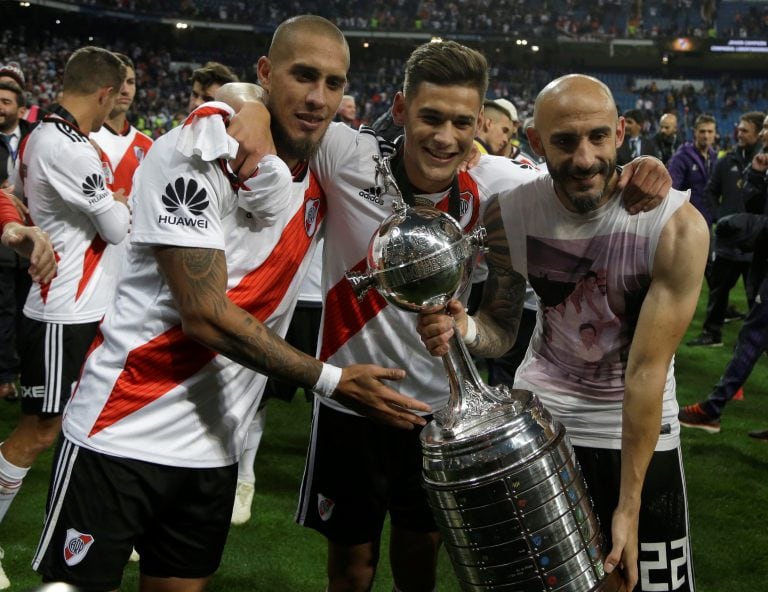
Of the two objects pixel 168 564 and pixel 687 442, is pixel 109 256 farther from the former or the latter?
pixel 687 442

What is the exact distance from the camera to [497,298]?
2.68 metres

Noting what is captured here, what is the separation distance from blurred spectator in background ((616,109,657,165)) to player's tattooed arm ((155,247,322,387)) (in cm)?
732

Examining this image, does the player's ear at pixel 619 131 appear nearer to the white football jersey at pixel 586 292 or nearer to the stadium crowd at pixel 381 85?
the white football jersey at pixel 586 292

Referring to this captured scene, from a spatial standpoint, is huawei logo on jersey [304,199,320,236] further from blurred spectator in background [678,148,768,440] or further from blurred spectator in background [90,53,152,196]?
blurred spectator in background [678,148,768,440]

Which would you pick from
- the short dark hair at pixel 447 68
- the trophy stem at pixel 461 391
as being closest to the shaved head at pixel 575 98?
the short dark hair at pixel 447 68

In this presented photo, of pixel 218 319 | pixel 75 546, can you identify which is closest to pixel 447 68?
pixel 218 319

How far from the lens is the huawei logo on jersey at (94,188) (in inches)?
145

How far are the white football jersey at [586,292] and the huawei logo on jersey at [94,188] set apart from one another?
1.95 metres

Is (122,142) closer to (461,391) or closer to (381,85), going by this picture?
(461,391)

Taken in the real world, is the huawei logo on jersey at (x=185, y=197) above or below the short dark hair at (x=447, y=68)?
below

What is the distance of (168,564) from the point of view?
2.30 meters

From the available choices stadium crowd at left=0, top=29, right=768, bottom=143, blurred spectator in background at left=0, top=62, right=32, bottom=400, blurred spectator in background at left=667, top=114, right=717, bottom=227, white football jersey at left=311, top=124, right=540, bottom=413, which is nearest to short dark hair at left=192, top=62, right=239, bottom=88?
blurred spectator in background at left=0, top=62, right=32, bottom=400

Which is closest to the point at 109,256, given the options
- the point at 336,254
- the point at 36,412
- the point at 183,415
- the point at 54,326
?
the point at 54,326

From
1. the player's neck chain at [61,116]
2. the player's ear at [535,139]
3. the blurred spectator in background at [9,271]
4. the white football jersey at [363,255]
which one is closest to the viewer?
the player's ear at [535,139]
